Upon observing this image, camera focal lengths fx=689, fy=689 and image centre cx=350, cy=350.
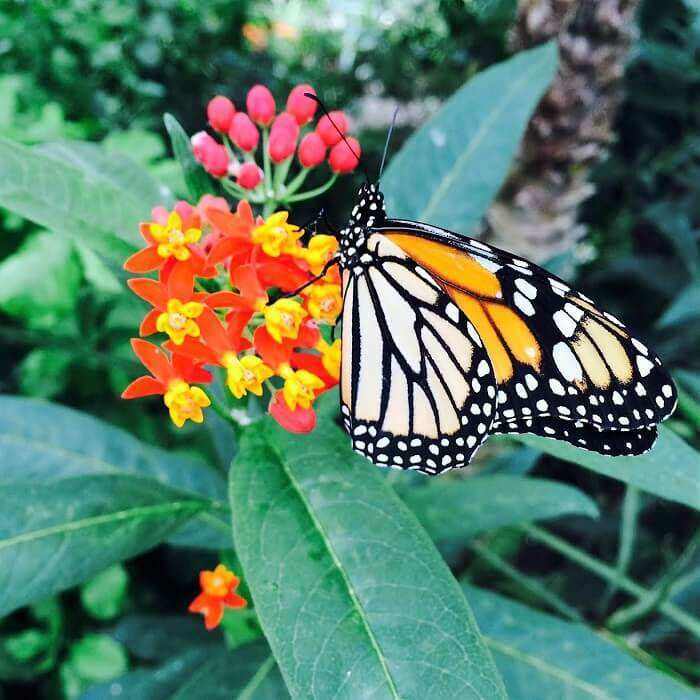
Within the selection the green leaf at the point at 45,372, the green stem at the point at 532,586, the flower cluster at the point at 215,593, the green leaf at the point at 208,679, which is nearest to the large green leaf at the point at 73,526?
the flower cluster at the point at 215,593

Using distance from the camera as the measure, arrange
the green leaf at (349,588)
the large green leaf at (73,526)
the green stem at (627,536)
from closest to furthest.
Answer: the green leaf at (349,588) → the large green leaf at (73,526) → the green stem at (627,536)

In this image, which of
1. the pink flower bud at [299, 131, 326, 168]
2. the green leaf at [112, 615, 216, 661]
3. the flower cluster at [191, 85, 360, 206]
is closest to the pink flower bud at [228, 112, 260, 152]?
the flower cluster at [191, 85, 360, 206]

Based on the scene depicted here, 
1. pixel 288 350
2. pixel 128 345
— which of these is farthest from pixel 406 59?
pixel 288 350

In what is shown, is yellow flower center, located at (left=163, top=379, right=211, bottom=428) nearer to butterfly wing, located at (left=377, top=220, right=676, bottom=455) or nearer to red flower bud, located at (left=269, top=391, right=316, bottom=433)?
red flower bud, located at (left=269, top=391, right=316, bottom=433)

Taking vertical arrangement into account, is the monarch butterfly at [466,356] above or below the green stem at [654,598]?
above

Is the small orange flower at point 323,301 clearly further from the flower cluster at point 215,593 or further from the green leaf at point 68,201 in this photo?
the flower cluster at point 215,593

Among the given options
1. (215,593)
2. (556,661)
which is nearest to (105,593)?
(215,593)

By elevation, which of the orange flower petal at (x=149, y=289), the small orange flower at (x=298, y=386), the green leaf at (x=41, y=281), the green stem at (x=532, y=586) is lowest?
the green stem at (x=532, y=586)
